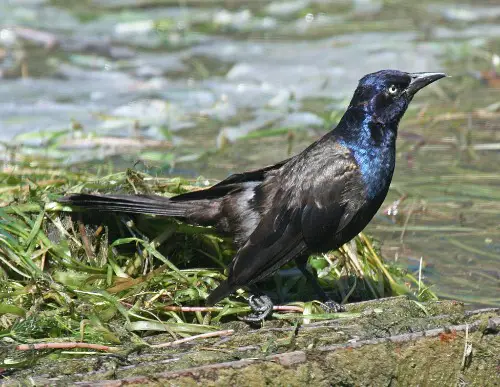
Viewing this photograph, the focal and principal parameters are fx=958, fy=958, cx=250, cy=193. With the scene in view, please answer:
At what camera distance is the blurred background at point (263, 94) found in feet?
18.2

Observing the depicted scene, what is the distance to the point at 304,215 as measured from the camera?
401 cm

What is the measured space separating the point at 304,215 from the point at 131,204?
2.38ft

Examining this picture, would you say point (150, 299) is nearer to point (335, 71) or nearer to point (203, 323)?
point (203, 323)

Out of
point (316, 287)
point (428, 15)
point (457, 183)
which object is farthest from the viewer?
point (428, 15)

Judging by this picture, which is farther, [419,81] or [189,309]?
[419,81]

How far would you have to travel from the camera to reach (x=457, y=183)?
598 centimetres

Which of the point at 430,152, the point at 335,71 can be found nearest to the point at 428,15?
the point at 335,71

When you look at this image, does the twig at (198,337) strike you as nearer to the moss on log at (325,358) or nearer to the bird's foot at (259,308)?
the moss on log at (325,358)

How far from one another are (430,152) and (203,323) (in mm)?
3424

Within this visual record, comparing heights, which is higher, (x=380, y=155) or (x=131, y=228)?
(x=380, y=155)

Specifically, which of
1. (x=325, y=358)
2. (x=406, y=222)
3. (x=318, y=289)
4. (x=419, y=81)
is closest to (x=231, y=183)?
(x=318, y=289)

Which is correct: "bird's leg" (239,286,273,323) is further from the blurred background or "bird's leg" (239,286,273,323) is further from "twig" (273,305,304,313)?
the blurred background

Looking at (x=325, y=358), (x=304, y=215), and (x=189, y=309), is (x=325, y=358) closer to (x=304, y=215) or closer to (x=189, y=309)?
(x=189, y=309)

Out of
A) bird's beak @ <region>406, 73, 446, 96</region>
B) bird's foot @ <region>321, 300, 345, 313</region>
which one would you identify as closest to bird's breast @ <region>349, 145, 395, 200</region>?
bird's beak @ <region>406, 73, 446, 96</region>
